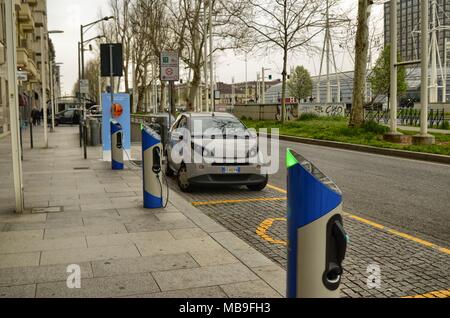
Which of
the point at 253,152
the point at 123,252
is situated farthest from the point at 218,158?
the point at 123,252

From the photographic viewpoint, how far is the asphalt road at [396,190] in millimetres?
7367

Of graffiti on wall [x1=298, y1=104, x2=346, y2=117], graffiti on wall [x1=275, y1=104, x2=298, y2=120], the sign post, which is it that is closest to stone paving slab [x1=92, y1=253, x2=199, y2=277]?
the sign post

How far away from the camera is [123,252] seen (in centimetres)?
571

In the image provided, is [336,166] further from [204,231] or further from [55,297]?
[55,297]

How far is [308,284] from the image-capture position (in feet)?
10.8

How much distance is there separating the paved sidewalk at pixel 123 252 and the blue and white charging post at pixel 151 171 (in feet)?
0.67

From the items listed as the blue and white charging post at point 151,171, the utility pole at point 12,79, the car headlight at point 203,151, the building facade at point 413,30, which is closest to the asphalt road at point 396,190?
the car headlight at point 203,151

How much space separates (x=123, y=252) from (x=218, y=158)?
4.27m

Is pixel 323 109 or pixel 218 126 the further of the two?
pixel 323 109

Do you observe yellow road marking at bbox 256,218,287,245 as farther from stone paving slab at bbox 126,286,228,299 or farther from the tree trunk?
the tree trunk

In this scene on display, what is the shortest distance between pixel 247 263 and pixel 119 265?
3.97 ft

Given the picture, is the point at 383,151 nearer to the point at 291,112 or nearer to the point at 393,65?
the point at 393,65

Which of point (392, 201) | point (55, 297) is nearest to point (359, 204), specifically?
point (392, 201)

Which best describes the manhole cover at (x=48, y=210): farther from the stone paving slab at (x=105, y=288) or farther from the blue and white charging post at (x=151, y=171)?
the stone paving slab at (x=105, y=288)
